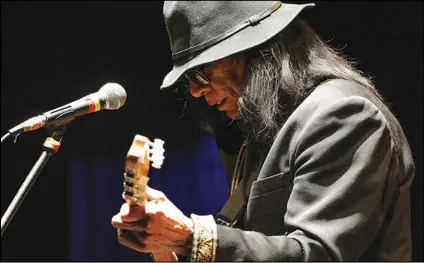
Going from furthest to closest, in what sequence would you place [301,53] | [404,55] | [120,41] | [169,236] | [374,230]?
[120,41]
[404,55]
[301,53]
[374,230]
[169,236]

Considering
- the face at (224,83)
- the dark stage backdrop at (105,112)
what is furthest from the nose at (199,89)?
the dark stage backdrop at (105,112)

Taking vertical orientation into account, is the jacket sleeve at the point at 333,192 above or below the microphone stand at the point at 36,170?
below

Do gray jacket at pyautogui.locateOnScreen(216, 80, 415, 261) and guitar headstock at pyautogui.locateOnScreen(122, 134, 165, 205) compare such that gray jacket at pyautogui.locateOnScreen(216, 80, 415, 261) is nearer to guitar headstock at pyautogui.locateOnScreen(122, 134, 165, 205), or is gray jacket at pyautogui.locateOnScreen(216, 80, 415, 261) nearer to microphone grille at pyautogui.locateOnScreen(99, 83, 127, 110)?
guitar headstock at pyautogui.locateOnScreen(122, 134, 165, 205)

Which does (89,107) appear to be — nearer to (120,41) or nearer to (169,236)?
(169,236)

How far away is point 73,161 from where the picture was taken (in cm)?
354

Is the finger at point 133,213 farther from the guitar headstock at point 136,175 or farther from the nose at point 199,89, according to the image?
the nose at point 199,89

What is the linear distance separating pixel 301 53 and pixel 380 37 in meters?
1.41

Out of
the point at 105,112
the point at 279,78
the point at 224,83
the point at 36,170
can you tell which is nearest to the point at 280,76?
the point at 279,78

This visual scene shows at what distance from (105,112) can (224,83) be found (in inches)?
65.6

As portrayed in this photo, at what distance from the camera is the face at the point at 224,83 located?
1950 mm

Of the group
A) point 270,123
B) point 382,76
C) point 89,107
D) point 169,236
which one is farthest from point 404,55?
point 169,236

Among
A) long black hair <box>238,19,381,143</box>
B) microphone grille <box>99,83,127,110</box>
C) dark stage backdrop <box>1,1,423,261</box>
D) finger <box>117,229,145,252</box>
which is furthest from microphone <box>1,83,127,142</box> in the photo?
dark stage backdrop <box>1,1,423,261</box>

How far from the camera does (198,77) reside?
6.48ft

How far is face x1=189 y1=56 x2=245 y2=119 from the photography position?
1950mm
